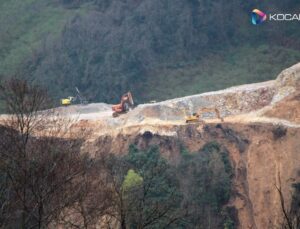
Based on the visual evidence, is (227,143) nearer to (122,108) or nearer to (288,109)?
(288,109)

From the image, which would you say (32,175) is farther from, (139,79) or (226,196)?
(139,79)

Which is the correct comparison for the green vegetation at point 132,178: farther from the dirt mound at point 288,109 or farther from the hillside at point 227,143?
the dirt mound at point 288,109

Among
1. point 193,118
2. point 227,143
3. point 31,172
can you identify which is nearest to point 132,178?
point 193,118

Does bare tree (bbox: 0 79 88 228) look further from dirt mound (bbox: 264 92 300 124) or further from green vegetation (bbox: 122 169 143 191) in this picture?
dirt mound (bbox: 264 92 300 124)

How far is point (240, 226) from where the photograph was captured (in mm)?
60812

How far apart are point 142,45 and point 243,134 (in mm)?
47705

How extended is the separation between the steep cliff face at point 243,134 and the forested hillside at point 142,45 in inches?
1156

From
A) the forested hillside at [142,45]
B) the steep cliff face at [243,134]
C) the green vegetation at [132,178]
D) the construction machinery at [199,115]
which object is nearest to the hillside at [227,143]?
the steep cliff face at [243,134]

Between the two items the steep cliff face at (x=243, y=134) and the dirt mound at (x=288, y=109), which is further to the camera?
the dirt mound at (x=288, y=109)

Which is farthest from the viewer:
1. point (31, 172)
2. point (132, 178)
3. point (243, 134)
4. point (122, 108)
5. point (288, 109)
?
point (122, 108)

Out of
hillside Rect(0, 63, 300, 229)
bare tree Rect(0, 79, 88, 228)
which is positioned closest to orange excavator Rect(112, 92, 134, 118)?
hillside Rect(0, 63, 300, 229)

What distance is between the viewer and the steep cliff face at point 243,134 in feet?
201

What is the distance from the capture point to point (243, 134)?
64375mm

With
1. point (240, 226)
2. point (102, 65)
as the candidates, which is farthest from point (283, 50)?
point (240, 226)
